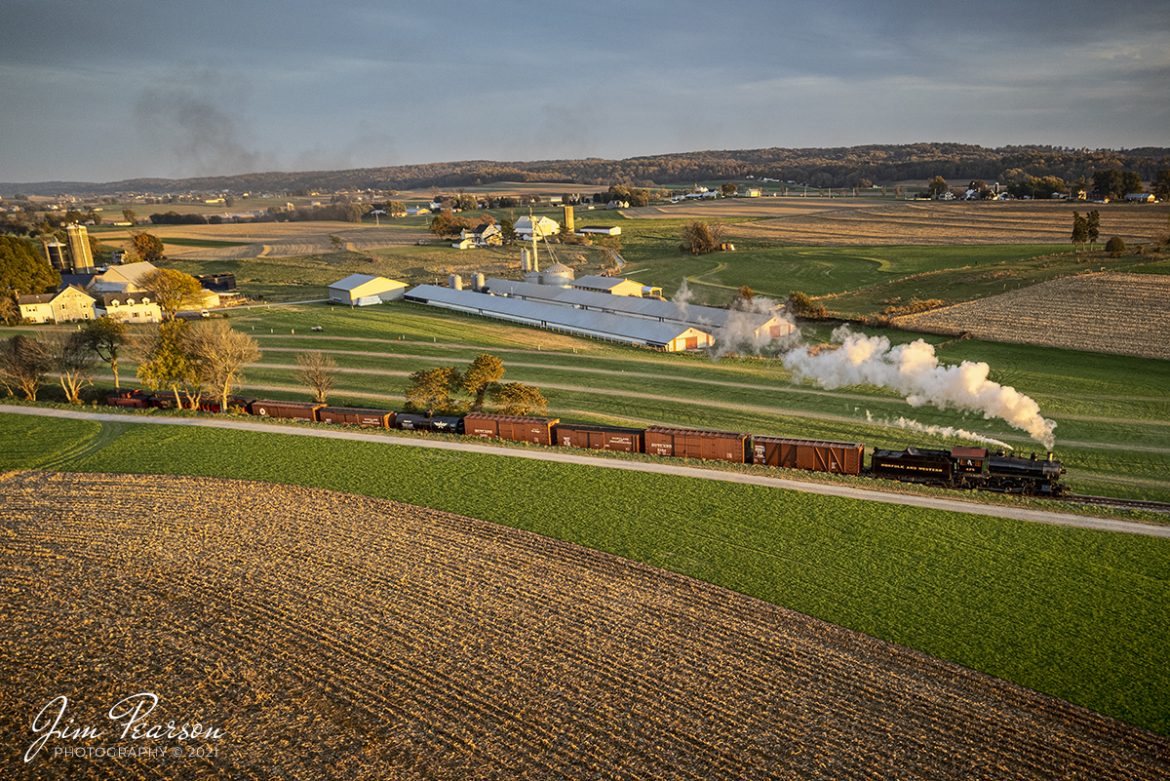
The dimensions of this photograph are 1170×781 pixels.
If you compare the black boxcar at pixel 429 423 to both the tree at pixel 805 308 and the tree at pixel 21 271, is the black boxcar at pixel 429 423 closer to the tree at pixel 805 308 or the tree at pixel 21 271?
the tree at pixel 805 308

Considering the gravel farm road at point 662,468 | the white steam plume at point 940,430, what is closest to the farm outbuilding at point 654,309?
the white steam plume at point 940,430

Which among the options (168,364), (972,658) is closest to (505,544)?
(972,658)

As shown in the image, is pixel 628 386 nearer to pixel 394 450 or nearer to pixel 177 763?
pixel 394 450

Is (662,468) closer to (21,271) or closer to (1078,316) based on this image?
(1078,316)

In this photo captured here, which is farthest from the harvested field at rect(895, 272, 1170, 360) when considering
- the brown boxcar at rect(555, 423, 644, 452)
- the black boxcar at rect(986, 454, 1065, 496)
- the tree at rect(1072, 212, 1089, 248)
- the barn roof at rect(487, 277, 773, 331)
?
the brown boxcar at rect(555, 423, 644, 452)

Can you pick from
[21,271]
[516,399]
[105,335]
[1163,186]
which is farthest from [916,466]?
[1163,186]

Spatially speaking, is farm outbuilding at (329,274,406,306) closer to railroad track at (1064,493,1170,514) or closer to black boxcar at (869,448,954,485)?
black boxcar at (869,448,954,485)

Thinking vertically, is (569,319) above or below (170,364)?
below
